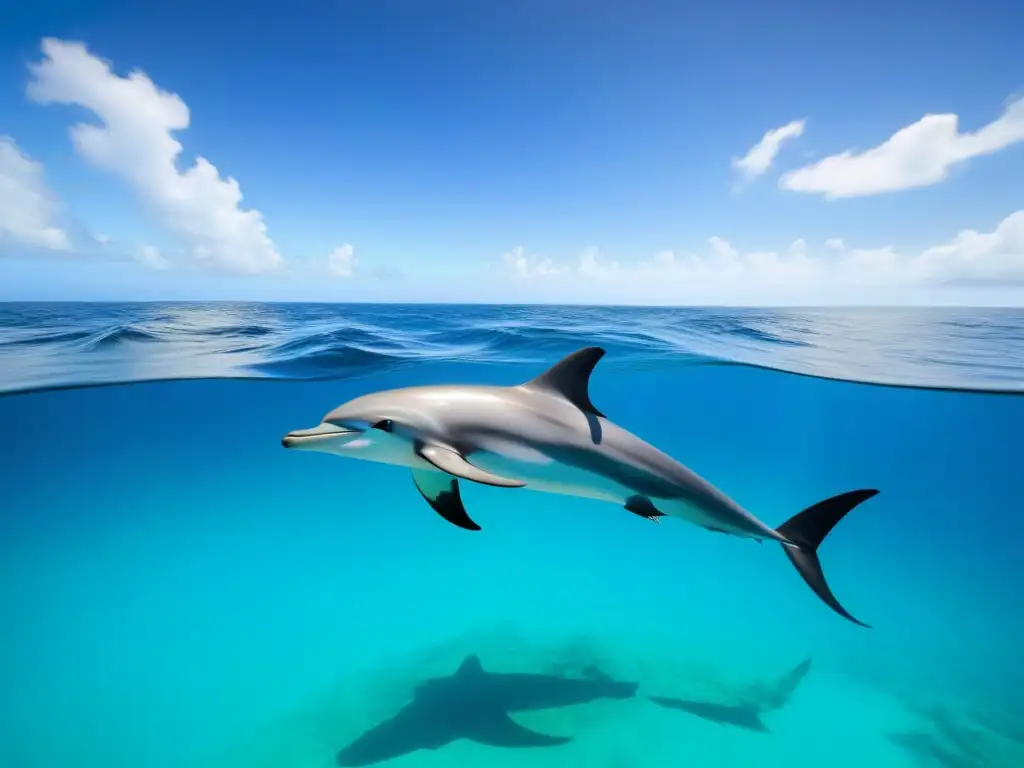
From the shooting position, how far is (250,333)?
736 inches

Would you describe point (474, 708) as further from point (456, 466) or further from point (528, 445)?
point (456, 466)

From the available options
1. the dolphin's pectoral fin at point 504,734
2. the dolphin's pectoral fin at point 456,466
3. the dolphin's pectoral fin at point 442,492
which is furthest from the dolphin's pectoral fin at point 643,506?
the dolphin's pectoral fin at point 504,734

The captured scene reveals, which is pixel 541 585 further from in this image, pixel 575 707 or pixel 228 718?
pixel 228 718

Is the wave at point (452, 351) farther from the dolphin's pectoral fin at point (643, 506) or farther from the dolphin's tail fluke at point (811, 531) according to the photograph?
the dolphin's pectoral fin at point (643, 506)

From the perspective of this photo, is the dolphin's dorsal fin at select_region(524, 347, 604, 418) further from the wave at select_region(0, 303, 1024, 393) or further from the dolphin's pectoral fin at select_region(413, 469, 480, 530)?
the wave at select_region(0, 303, 1024, 393)

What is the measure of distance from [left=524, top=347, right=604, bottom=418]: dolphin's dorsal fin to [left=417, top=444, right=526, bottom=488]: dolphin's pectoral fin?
1.04 metres

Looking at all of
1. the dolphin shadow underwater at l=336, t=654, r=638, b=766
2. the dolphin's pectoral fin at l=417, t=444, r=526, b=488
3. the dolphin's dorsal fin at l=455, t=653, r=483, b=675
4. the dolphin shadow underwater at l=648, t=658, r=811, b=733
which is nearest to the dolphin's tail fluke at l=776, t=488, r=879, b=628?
the dolphin shadow underwater at l=648, t=658, r=811, b=733

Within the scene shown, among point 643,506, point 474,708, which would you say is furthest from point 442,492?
point 474,708

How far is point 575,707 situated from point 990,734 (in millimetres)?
5199

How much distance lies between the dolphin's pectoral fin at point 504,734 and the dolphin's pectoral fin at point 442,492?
96.0 inches

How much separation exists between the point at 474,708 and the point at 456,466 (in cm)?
347

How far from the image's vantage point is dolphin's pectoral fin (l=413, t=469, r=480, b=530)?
399 centimetres

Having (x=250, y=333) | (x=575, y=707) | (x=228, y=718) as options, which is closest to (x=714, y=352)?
(x=575, y=707)

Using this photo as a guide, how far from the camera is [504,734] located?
4723 mm
